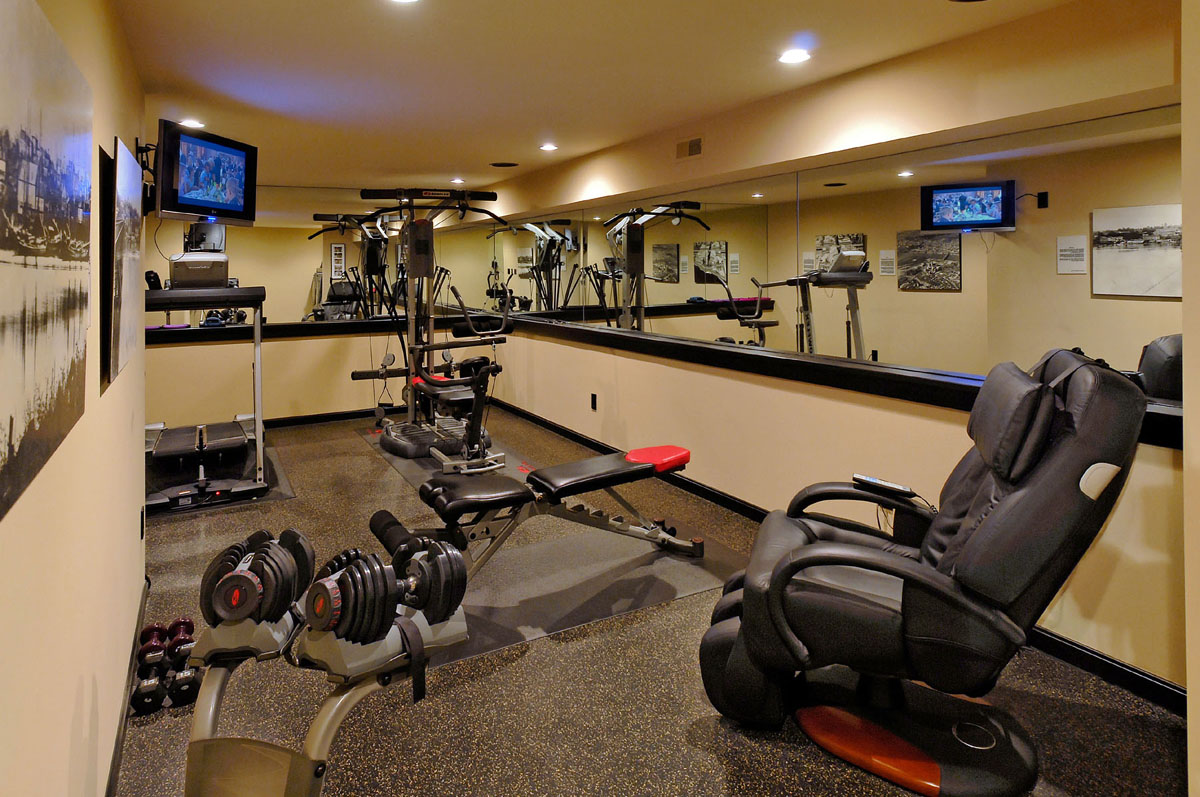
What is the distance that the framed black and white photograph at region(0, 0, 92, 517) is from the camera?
0.84 metres

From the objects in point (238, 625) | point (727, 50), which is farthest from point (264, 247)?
point (238, 625)

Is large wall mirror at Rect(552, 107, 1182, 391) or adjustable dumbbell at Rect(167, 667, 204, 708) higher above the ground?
large wall mirror at Rect(552, 107, 1182, 391)

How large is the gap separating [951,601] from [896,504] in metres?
0.65

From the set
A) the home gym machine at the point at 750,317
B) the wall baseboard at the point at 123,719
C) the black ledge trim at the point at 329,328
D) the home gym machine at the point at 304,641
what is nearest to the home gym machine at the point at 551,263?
the black ledge trim at the point at 329,328

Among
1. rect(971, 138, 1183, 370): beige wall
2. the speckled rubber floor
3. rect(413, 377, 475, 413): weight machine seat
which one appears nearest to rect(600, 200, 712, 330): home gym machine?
rect(413, 377, 475, 413): weight machine seat

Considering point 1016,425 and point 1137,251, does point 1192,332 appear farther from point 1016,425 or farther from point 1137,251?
point 1137,251

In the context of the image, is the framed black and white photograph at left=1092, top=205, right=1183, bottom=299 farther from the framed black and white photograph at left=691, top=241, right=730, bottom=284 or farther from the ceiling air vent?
the ceiling air vent

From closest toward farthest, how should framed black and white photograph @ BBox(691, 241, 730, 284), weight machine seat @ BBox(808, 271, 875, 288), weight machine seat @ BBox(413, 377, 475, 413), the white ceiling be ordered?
the white ceiling → weight machine seat @ BBox(808, 271, 875, 288) → framed black and white photograph @ BBox(691, 241, 730, 284) → weight machine seat @ BBox(413, 377, 475, 413)

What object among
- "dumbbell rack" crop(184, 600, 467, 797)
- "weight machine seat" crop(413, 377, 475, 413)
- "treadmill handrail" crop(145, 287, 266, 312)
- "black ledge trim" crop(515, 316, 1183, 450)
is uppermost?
"treadmill handrail" crop(145, 287, 266, 312)

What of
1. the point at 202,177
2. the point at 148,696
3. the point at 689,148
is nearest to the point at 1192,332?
the point at 148,696

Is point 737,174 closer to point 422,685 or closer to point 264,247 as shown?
point 422,685

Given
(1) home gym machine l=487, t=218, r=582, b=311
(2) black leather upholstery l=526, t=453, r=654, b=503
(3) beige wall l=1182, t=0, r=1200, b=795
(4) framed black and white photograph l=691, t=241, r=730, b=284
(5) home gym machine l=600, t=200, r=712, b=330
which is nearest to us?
(3) beige wall l=1182, t=0, r=1200, b=795

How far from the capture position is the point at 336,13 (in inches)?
109

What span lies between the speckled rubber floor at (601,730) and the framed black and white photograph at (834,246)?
1.75 meters
